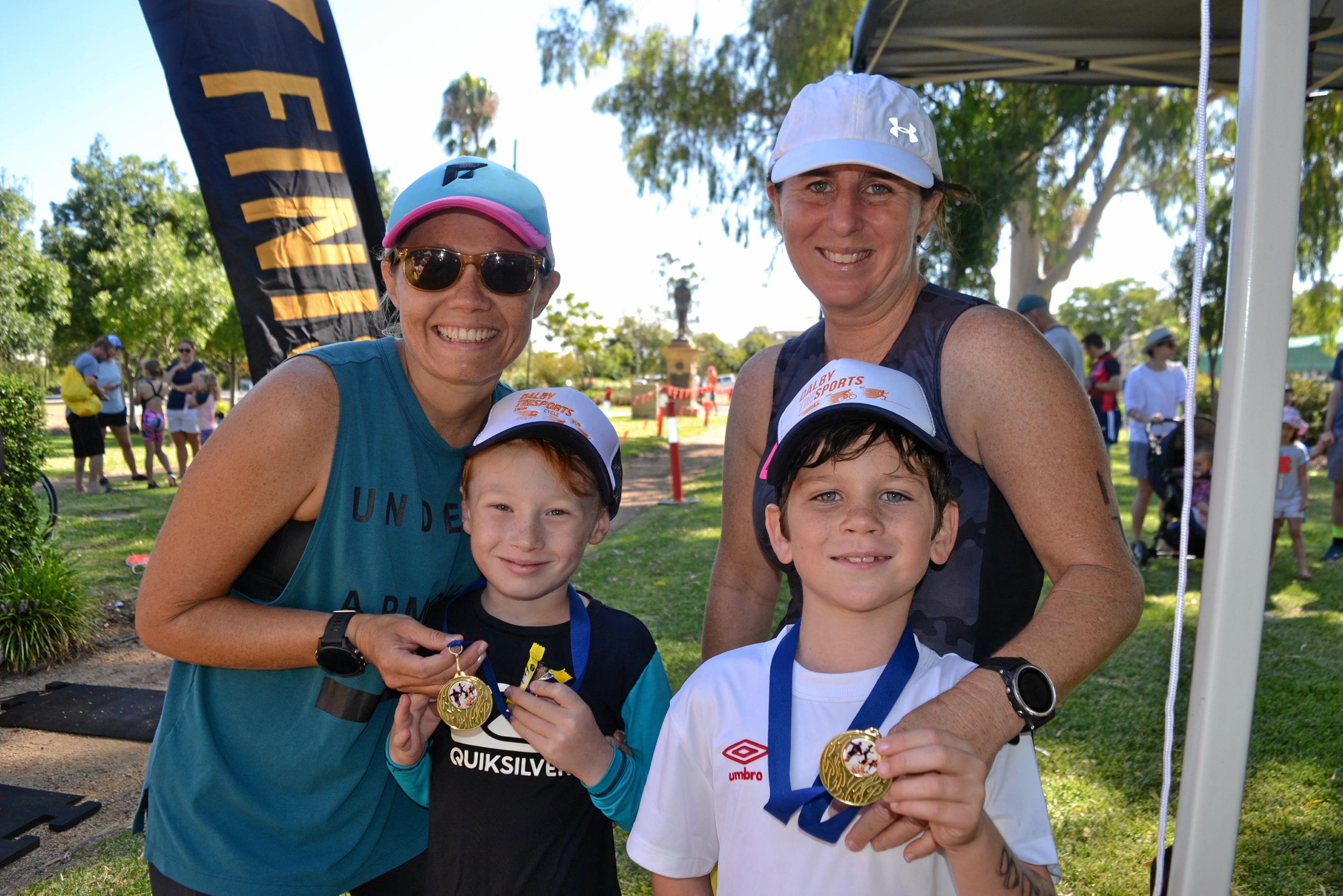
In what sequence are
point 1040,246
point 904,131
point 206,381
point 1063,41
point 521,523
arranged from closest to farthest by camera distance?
point 904,131 → point 521,523 → point 1063,41 → point 206,381 → point 1040,246

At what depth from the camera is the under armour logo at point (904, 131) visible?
1.89m

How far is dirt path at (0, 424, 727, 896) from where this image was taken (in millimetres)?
3824

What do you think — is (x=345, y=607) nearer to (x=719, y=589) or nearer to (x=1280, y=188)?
(x=719, y=589)

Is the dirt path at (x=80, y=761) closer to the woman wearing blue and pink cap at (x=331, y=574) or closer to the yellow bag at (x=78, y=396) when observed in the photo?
the woman wearing blue and pink cap at (x=331, y=574)

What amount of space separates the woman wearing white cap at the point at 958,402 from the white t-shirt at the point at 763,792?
0.17 m

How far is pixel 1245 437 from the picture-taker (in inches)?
54.5

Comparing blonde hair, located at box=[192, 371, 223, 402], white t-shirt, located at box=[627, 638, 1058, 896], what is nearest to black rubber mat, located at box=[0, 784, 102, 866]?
white t-shirt, located at box=[627, 638, 1058, 896]

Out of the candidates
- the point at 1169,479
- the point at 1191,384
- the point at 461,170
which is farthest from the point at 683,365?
the point at 1191,384

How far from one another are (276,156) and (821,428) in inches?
119

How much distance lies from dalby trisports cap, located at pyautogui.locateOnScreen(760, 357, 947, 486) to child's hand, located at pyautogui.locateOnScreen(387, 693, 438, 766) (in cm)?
87

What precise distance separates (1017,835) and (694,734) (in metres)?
0.58

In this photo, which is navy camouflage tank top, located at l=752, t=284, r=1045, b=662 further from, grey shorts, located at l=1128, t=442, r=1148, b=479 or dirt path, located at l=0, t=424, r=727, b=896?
grey shorts, located at l=1128, t=442, r=1148, b=479

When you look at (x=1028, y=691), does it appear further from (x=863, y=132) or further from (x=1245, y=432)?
(x=863, y=132)

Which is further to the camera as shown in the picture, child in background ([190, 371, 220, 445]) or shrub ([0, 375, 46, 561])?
child in background ([190, 371, 220, 445])
